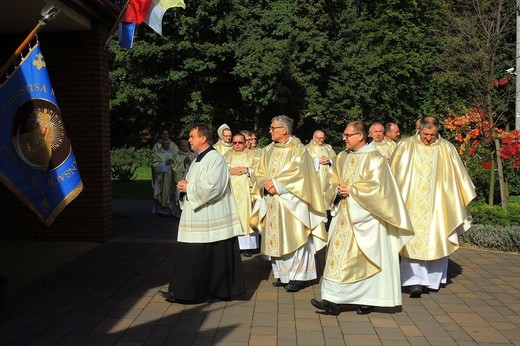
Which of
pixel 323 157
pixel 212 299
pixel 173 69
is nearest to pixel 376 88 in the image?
pixel 173 69

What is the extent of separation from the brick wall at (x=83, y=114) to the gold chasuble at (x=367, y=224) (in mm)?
5070

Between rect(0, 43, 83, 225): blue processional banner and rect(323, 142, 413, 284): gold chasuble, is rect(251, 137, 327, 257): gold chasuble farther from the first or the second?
rect(0, 43, 83, 225): blue processional banner

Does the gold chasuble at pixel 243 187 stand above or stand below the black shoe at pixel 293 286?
above

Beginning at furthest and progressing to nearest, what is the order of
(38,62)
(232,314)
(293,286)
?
(293,286) → (232,314) → (38,62)

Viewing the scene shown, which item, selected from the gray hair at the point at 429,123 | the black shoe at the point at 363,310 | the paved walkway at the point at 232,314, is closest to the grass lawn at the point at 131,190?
the paved walkway at the point at 232,314

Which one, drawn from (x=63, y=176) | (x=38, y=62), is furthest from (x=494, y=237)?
(x=38, y=62)

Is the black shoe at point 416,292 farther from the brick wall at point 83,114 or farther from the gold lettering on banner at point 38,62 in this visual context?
the brick wall at point 83,114

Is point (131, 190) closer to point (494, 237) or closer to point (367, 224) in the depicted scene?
point (494, 237)

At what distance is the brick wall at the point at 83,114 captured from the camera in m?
9.84

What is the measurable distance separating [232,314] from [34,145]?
8.33 feet

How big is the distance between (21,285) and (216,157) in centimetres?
295

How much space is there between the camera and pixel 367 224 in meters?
6.03

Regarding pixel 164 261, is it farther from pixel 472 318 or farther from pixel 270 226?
pixel 472 318

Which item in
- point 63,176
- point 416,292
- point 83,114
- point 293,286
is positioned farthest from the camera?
point 83,114
